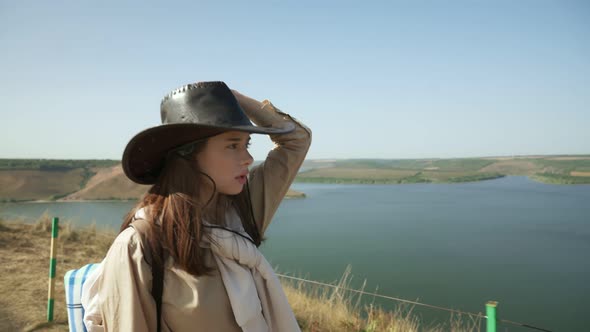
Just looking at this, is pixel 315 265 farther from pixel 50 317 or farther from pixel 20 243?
pixel 50 317

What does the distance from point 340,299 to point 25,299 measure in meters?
2.96

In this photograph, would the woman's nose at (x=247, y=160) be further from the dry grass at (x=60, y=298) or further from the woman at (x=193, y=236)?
the dry grass at (x=60, y=298)

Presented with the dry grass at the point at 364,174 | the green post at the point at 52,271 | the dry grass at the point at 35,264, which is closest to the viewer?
the green post at the point at 52,271

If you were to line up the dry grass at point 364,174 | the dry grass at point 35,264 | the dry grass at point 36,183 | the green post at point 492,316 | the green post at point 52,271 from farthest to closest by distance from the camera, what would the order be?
the dry grass at point 364,174 → the dry grass at point 36,183 → the dry grass at point 35,264 → the green post at point 52,271 → the green post at point 492,316

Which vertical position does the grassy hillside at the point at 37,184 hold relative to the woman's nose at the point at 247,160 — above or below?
below

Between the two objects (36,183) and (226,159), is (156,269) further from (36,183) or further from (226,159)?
(36,183)

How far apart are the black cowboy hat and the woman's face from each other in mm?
36

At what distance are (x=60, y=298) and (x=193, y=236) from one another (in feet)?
11.9

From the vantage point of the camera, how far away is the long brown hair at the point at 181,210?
872mm

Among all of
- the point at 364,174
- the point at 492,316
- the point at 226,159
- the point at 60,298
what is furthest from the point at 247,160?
the point at 364,174

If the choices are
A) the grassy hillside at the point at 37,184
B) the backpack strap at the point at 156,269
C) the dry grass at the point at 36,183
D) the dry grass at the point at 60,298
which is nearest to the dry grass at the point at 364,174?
the grassy hillside at the point at 37,184

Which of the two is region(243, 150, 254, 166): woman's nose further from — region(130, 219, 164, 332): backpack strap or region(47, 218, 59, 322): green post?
region(47, 218, 59, 322): green post

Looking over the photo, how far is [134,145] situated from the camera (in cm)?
97

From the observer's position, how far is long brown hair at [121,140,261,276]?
2.86 feet
